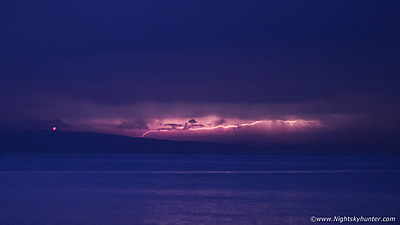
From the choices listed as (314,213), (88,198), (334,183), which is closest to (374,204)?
(314,213)

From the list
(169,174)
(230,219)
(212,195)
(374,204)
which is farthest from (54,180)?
(374,204)

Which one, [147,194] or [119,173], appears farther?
[119,173]

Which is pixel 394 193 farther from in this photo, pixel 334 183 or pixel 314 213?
pixel 314 213

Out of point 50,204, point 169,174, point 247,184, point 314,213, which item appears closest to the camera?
point 314,213

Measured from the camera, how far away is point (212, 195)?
1504 centimetres

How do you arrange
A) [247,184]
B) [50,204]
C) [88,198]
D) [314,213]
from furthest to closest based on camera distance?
1. [247,184]
2. [88,198]
3. [50,204]
4. [314,213]

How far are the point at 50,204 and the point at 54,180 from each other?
5.98 meters

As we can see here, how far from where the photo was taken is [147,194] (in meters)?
15.4

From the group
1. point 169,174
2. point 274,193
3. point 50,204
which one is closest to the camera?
point 50,204

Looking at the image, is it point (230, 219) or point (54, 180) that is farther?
point (54, 180)

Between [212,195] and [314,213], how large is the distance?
3.88 m

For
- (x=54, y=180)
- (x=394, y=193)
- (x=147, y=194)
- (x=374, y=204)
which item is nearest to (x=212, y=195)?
(x=147, y=194)

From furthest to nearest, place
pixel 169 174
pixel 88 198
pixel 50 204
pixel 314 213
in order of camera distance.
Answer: pixel 169 174, pixel 88 198, pixel 50 204, pixel 314 213

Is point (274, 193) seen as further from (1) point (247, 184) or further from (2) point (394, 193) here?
(2) point (394, 193)
